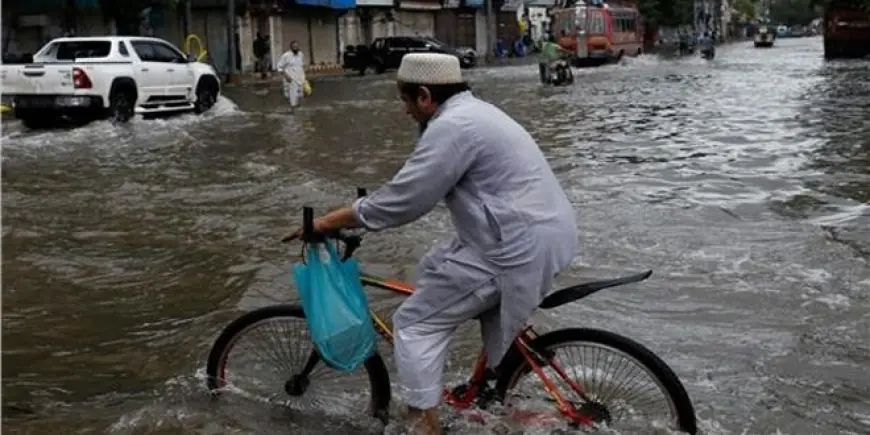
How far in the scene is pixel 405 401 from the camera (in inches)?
160

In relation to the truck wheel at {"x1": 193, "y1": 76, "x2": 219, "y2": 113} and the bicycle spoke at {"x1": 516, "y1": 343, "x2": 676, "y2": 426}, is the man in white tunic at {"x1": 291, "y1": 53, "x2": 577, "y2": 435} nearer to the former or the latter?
the bicycle spoke at {"x1": 516, "y1": 343, "x2": 676, "y2": 426}

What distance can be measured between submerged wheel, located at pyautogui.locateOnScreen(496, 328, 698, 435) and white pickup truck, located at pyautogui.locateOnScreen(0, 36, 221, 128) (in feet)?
52.1

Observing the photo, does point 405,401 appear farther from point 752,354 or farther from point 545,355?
point 752,354

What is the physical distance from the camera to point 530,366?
4168 mm

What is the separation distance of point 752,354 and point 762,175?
6991 mm

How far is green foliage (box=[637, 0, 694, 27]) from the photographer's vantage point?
266 feet

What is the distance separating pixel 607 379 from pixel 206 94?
19903 millimetres

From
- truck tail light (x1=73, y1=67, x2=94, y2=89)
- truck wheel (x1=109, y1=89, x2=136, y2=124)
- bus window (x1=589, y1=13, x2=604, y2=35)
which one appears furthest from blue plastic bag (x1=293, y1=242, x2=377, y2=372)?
bus window (x1=589, y1=13, x2=604, y2=35)

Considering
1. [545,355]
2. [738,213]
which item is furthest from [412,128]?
[545,355]

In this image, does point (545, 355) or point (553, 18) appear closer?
point (545, 355)

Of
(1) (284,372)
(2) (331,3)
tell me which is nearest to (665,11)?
(2) (331,3)

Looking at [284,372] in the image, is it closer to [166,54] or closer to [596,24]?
[166,54]

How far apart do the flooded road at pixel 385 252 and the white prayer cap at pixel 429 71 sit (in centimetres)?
144

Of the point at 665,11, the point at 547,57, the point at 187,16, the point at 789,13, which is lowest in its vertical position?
the point at 547,57
